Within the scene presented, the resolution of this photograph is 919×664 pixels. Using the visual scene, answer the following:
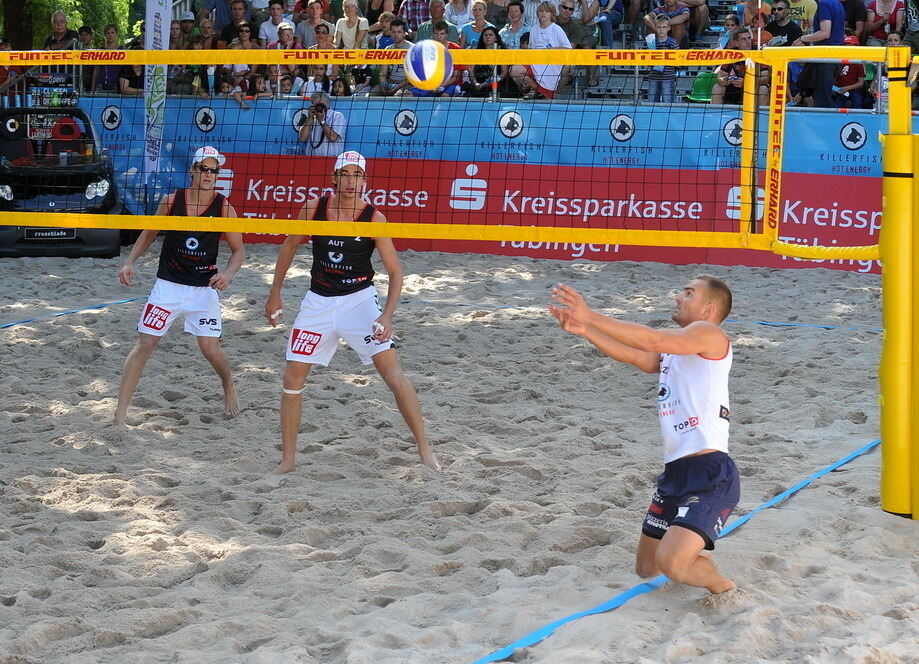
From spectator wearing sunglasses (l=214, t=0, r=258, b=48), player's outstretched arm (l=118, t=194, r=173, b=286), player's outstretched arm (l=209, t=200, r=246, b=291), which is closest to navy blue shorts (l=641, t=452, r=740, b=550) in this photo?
player's outstretched arm (l=209, t=200, r=246, b=291)

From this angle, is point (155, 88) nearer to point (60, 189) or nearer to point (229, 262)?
point (60, 189)

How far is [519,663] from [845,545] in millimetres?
1643

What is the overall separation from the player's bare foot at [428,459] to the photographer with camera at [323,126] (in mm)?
6238

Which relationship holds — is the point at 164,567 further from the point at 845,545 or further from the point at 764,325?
the point at 764,325

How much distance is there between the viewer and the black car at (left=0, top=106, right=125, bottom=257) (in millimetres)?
11164

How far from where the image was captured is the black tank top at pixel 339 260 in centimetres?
548

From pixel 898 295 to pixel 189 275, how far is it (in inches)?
147

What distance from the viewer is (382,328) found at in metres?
5.35

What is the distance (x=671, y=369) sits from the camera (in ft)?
13.3

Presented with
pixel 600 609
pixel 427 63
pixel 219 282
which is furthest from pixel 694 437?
pixel 219 282

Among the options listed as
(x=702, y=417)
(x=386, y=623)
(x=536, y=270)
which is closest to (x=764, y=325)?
(x=536, y=270)

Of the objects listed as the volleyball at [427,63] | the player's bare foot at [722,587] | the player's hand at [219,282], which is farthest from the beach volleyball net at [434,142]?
the player's bare foot at [722,587]

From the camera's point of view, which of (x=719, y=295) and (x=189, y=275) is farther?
(x=189, y=275)

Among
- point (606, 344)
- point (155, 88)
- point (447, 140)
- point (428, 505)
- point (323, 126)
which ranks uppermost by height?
point (155, 88)
